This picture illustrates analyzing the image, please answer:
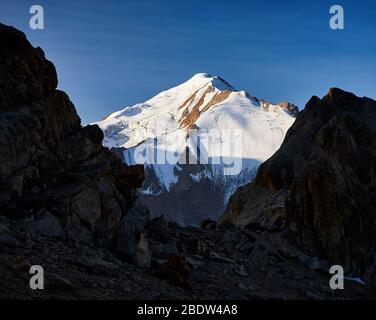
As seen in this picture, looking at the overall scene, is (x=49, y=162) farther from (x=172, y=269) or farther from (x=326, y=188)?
(x=326, y=188)

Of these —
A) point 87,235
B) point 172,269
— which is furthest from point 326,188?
point 87,235

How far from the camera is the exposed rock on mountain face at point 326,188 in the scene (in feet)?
119

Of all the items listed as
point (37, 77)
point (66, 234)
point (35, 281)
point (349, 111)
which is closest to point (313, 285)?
point (66, 234)

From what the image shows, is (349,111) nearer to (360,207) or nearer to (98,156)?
(360,207)

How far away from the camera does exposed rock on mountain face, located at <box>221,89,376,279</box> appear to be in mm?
36219

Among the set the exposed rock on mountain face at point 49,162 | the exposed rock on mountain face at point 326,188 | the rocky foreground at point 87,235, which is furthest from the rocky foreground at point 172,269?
the exposed rock on mountain face at point 326,188

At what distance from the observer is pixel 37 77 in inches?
1162

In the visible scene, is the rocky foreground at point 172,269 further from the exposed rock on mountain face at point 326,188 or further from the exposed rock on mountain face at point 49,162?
the exposed rock on mountain face at point 326,188

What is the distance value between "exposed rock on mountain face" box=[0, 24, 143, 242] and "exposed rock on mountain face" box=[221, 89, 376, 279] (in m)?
13.9

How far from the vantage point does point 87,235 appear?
2458 cm

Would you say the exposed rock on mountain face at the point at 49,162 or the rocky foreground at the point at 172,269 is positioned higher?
the exposed rock on mountain face at the point at 49,162

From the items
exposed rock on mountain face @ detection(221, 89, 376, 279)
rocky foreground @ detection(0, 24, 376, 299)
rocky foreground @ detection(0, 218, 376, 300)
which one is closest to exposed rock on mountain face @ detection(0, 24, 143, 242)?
rocky foreground @ detection(0, 24, 376, 299)

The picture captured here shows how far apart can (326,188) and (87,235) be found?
19111 mm

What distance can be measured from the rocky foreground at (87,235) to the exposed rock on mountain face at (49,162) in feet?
0.17
